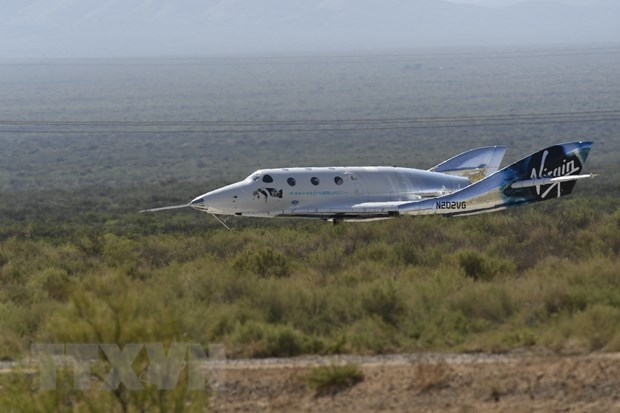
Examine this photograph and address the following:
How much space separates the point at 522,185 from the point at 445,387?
19.8 metres

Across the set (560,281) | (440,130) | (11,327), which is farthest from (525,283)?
(440,130)

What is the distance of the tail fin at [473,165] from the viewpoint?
133 ft

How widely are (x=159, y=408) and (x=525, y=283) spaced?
895cm

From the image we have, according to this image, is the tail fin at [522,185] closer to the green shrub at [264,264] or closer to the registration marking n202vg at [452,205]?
the registration marking n202vg at [452,205]

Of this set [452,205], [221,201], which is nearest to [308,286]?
[452,205]

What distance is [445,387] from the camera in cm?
1423

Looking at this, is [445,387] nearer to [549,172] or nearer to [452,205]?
[452,205]

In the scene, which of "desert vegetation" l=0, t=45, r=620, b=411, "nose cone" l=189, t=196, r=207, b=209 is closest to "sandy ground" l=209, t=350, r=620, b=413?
"desert vegetation" l=0, t=45, r=620, b=411

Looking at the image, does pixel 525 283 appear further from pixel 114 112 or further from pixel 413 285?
pixel 114 112

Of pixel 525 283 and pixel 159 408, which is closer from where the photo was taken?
pixel 159 408

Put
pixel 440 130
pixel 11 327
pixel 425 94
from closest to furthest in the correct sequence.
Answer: pixel 11 327 < pixel 440 130 < pixel 425 94

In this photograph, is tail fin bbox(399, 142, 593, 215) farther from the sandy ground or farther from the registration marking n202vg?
the sandy ground

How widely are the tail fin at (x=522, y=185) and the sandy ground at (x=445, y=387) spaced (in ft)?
60.1

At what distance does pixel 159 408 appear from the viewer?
12.4m
